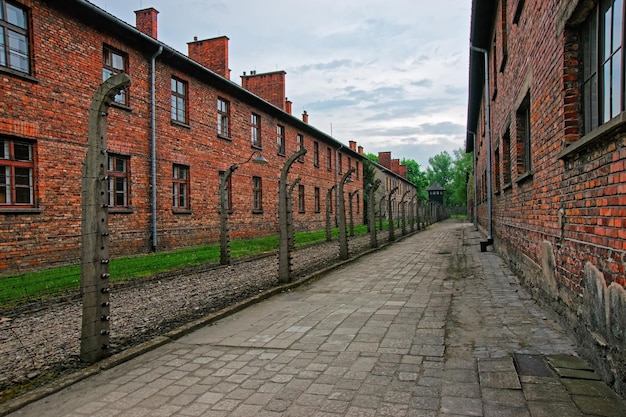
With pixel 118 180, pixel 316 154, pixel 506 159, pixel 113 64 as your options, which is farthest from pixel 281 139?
pixel 506 159

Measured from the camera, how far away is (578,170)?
154 inches

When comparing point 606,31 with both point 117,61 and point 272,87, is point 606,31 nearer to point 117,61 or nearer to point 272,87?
point 117,61

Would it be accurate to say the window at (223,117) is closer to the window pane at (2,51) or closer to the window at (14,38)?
the window at (14,38)

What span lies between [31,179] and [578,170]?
11.3 metres

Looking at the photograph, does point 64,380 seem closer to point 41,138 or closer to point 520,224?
point 520,224

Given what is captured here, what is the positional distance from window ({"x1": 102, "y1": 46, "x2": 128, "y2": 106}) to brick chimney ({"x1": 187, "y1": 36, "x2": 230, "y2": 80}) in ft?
22.7

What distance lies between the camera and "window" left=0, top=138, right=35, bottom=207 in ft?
32.9

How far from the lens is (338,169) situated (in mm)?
35531

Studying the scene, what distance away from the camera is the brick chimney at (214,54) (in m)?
20.5

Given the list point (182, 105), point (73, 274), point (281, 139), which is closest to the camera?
point (73, 274)

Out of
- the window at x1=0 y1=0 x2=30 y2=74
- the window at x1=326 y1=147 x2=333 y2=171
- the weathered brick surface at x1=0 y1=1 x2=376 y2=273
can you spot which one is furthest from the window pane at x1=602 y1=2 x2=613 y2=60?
the window at x1=326 y1=147 x2=333 y2=171

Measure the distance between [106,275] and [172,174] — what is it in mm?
12040

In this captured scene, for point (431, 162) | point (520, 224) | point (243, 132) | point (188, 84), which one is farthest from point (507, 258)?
point (431, 162)

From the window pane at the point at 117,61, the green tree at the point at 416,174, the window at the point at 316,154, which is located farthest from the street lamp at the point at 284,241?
the green tree at the point at 416,174
